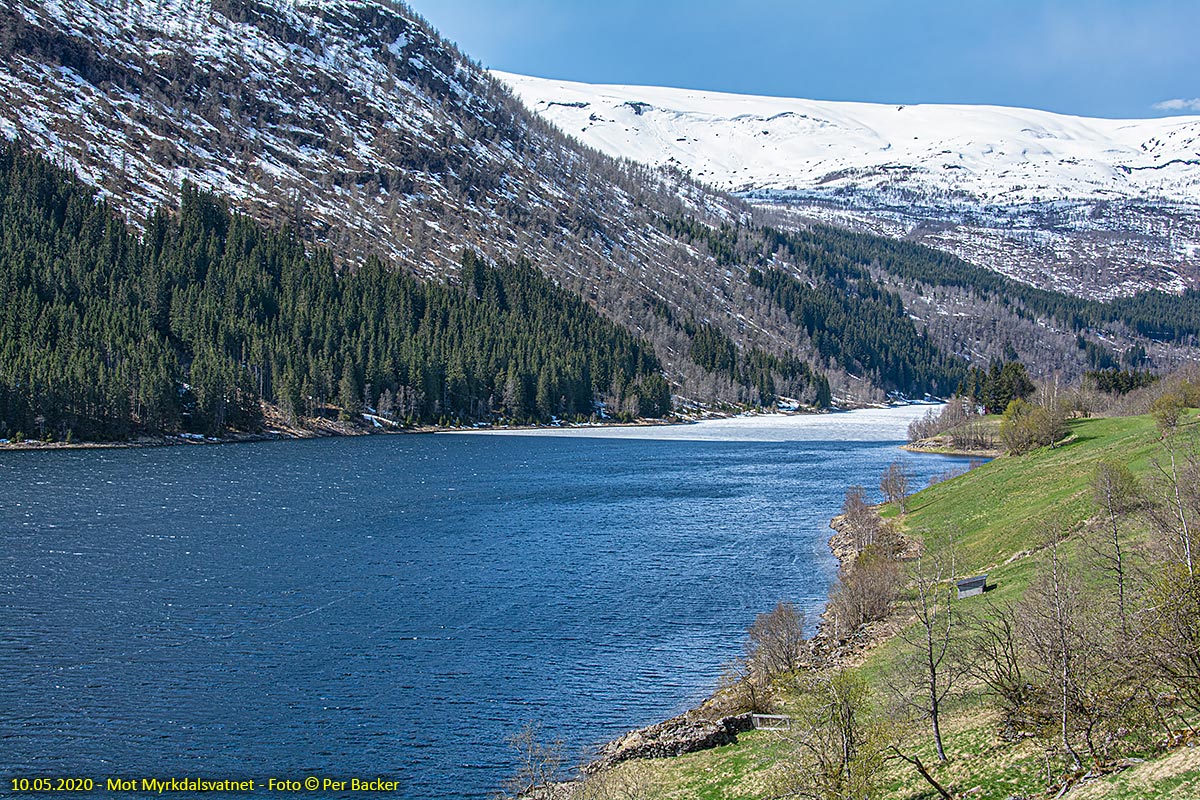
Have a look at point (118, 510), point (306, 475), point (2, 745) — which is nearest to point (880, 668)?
point (2, 745)

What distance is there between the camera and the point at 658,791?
91.4 feet

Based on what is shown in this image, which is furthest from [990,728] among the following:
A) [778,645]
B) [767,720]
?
[778,645]

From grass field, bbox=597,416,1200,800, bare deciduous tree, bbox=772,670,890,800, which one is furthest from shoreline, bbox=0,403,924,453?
bare deciduous tree, bbox=772,670,890,800

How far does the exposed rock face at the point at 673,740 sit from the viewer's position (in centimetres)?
3172

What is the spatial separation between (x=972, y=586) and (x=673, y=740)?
20.8m

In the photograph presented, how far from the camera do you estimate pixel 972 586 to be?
147 feet

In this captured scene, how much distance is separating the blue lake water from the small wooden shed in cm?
1126

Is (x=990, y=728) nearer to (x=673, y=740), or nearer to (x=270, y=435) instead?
(x=673, y=740)

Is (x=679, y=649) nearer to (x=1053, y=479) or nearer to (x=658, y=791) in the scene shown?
(x=658, y=791)

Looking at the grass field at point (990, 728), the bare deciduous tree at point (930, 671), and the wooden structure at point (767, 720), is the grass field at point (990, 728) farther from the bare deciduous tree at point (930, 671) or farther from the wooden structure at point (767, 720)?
the wooden structure at point (767, 720)

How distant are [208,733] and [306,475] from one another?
8101 cm

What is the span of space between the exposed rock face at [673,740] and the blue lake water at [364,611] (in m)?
1.70

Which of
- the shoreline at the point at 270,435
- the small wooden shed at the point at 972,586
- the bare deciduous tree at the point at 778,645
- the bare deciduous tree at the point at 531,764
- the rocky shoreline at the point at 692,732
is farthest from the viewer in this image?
the shoreline at the point at 270,435

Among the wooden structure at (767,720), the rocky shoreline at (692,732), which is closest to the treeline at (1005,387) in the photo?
the rocky shoreline at (692,732)
